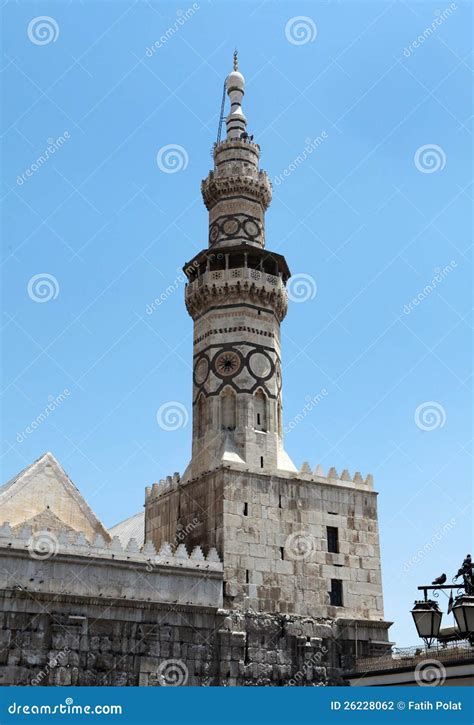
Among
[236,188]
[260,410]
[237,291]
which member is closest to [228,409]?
[260,410]

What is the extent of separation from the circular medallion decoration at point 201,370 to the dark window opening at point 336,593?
10.2m

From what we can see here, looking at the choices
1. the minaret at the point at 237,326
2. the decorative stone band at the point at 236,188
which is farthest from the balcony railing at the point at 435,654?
the decorative stone band at the point at 236,188

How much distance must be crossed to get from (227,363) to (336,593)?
10547 mm

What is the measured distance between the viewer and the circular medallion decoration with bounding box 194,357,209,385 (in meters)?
35.0

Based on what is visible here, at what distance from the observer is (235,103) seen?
41531 mm

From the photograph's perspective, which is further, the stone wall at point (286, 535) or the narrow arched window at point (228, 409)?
the narrow arched window at point (228, 409)

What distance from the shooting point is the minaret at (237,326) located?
1313 inches

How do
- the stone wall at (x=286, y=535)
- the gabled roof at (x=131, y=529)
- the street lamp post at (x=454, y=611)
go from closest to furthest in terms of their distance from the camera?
the street lamp post at (x=454, y=611) < the stone wall at (x=286, y=535) < the gabled roof at (x=131, y=529)

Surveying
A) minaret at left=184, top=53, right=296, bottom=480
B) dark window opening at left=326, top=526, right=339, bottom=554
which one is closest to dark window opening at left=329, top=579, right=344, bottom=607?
dark window opening at left=326, top=526, right=339, bottom=554

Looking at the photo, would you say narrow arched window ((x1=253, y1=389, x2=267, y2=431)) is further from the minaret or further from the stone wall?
the stone wall

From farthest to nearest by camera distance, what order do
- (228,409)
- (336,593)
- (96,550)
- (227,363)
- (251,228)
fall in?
(251,228) → (227,363) → (228,409) → (336,593) → (96,550)

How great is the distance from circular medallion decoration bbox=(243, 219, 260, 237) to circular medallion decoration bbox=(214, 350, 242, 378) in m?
6.75

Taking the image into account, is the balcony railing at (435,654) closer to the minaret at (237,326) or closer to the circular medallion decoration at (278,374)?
the minaret at (237,326)

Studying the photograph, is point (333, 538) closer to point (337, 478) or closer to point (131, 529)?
point (337, 478)
